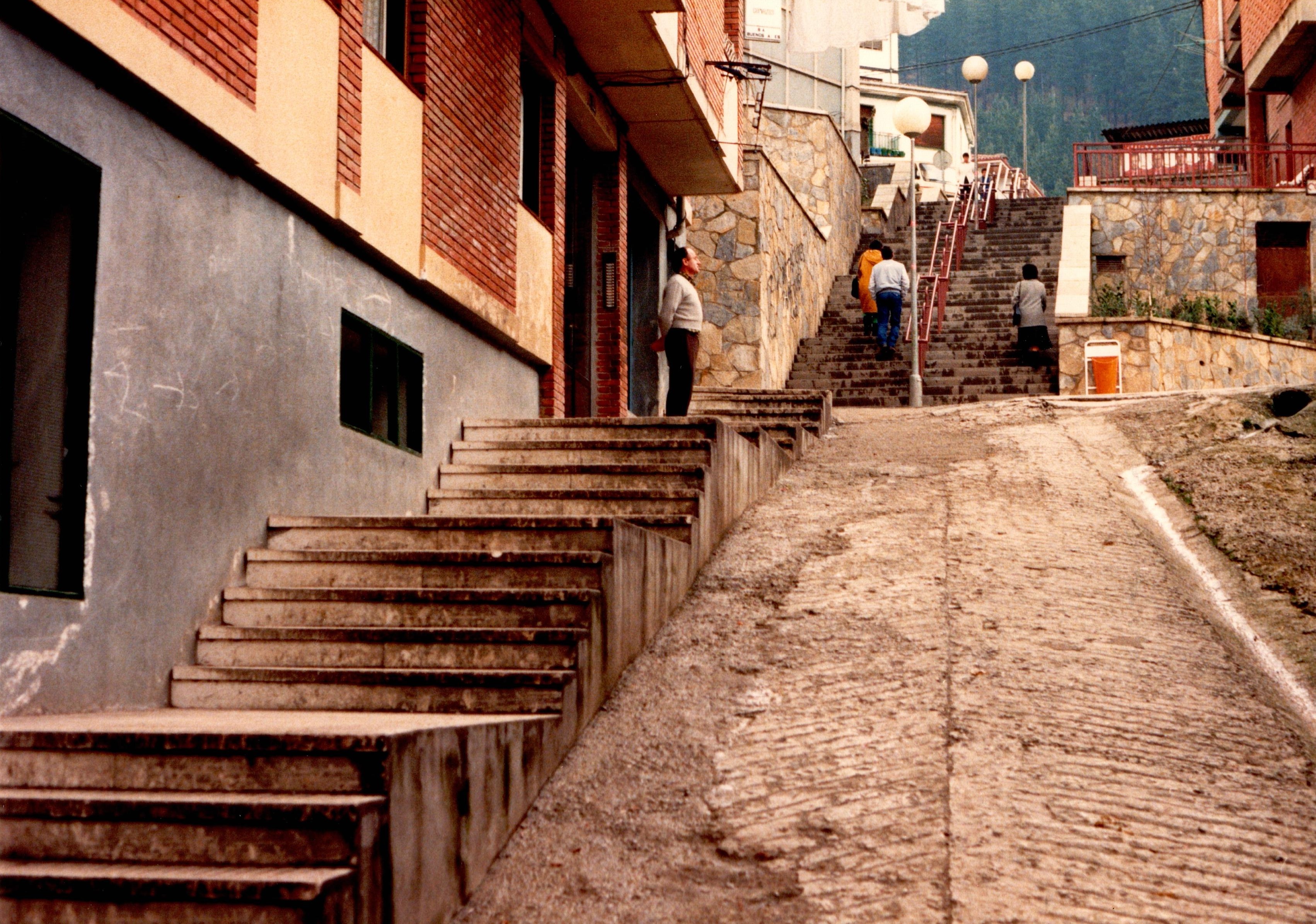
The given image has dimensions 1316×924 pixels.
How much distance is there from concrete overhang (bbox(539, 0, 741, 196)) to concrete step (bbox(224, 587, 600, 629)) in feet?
22.7

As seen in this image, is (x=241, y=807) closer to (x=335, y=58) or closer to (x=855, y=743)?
(x=855, y=743)

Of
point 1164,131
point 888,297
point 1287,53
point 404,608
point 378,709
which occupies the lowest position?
point 378,709

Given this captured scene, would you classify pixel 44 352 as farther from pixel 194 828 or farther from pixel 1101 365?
pixel 1101 365

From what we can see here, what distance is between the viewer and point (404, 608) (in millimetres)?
7324

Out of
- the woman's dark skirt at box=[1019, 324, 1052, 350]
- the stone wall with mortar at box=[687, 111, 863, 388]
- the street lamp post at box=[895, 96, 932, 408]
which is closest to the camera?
the street lamp post at box=[895, 96, 932, 408]

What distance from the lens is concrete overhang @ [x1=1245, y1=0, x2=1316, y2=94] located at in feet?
88.5

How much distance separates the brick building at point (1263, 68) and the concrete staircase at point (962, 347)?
5.57m

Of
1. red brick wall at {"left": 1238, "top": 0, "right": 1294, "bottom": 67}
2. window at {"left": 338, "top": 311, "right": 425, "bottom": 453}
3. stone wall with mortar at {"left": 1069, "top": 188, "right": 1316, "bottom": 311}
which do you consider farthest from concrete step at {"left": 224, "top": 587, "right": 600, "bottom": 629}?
red brick wall at {"left": 1238, "top": 0, "right": 1294, "bottom": 67}

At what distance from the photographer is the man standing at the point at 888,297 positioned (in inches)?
821

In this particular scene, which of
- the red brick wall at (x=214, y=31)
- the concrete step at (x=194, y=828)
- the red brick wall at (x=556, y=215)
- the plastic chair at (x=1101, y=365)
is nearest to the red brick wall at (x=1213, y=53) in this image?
→ the plastic chair at (x=1101, y=365)

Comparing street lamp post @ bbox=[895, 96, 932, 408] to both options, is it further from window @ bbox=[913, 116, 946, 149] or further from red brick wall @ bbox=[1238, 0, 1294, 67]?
window @ bbox=[913, 116, 946, 149]

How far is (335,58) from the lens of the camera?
8.80 m

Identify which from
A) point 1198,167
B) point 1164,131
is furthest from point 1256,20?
point 1164,131

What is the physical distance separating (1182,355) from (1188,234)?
233 inches
